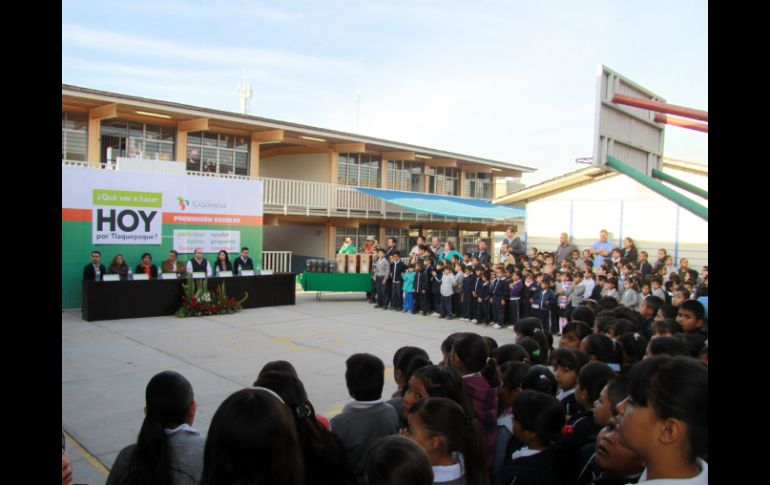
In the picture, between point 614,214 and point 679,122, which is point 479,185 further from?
point 679,122

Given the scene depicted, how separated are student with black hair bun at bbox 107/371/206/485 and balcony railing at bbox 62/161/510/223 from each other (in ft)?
61.0

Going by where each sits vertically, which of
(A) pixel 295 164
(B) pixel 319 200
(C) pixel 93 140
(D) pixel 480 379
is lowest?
(D) pixel 480 379

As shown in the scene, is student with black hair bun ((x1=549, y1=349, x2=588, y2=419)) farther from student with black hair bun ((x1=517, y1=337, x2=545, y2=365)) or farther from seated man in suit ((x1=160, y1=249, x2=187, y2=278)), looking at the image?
seated man in suit ((x1=160, y1=249, x2=187, y2=278))

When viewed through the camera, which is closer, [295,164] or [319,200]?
[319,200]

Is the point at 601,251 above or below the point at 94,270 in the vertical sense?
above

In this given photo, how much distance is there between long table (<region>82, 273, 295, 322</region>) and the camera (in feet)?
39.8

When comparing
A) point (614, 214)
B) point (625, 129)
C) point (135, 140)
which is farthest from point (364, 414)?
point (135, 140)

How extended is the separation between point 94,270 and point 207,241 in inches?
117

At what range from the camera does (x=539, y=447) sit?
2.90m

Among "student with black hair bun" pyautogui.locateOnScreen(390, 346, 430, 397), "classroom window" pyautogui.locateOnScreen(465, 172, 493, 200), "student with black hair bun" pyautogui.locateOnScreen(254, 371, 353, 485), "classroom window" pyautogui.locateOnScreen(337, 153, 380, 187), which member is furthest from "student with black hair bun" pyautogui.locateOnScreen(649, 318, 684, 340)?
"classroom window" pyautogui.locateOnScreen(465, 172, 493, 200)

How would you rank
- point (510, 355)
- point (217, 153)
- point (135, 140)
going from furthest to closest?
1. point (217, 153)
2. point (135, 140)
3. point (510, 355)

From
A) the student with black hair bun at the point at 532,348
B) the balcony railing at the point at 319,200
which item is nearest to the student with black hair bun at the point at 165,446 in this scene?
the student with black hair bun at the point at 532,348

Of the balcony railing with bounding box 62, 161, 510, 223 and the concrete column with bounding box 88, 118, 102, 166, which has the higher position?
the concrete column with bounding box 88, 118, 102, 166
